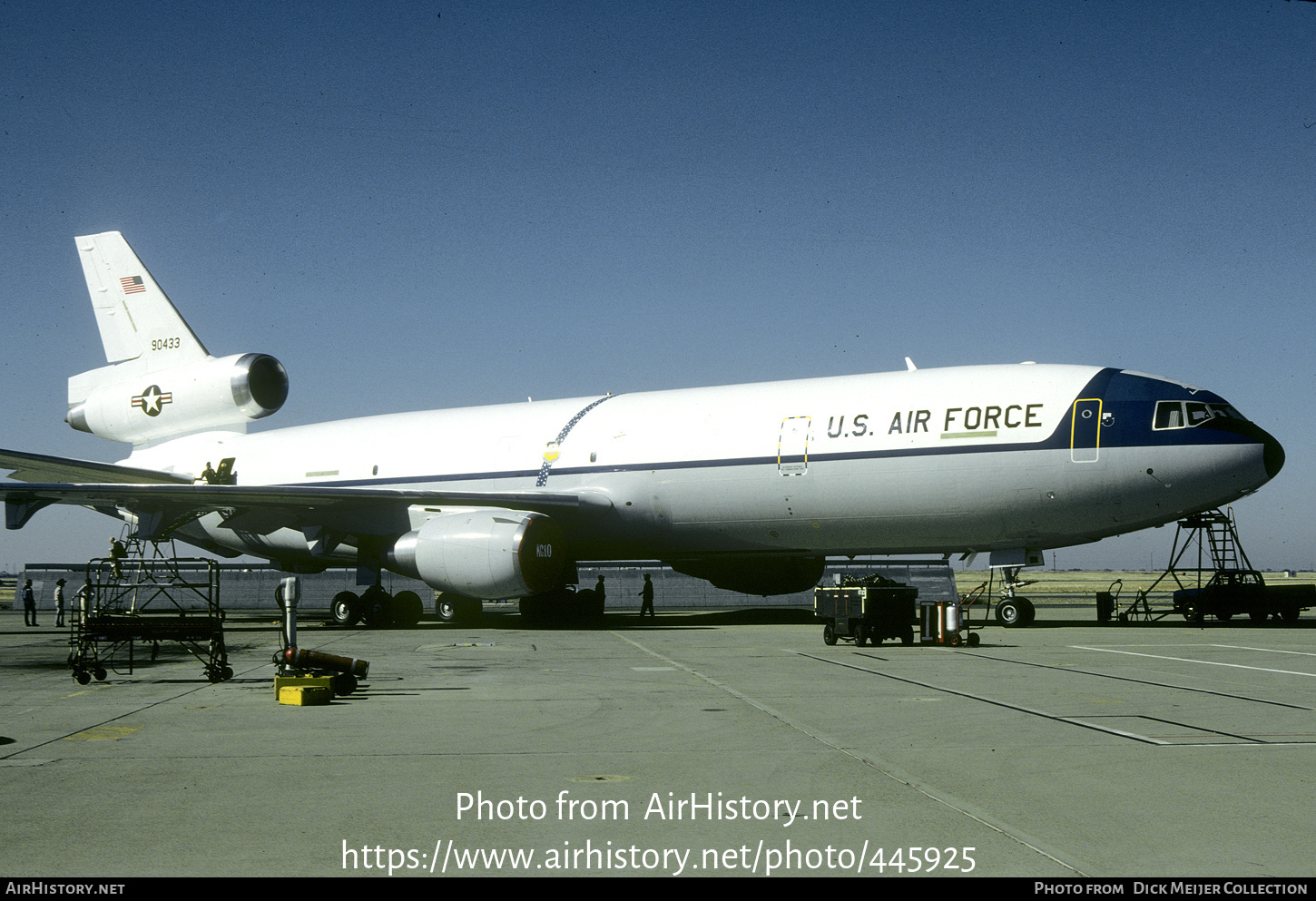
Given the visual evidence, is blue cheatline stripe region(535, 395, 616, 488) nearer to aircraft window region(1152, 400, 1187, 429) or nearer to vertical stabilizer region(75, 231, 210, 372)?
vertical stabilizer region(75, 231, 210, 372)

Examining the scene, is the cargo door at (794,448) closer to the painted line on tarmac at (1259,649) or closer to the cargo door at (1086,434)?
the cargo door at (1086,434)

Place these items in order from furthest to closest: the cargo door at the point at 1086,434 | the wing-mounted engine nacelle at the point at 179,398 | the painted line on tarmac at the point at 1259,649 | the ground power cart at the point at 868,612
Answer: the wing-mounted engine nacelle at the point at 179,398 → the cargo door at the point at 1086,434 → the ground power cart at the point at 868,612 → the painted line on tarmac at the point at 1259,649

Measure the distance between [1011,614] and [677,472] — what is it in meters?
7.14

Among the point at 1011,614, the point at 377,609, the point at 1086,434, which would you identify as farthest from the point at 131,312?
the point at 1086,434

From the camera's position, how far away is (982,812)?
559 centimetres

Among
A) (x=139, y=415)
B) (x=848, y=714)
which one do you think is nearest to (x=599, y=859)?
(x=848, y=714)

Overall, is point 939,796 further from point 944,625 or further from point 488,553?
point 488,553

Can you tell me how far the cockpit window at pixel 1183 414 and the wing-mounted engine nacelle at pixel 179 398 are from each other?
21221mm

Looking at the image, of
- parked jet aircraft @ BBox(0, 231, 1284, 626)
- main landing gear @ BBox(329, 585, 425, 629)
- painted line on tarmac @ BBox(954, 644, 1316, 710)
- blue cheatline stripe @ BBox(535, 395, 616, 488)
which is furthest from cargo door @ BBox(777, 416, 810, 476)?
main landing gear @ BBox(329, 585, 425, 629)

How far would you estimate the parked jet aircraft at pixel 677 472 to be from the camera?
19.4 m

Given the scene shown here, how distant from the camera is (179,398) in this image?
98.0ft

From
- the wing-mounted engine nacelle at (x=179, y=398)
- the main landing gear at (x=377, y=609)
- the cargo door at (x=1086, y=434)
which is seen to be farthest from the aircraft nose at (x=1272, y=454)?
the wing-mounted engine nacelle at (x=179, y=398)
